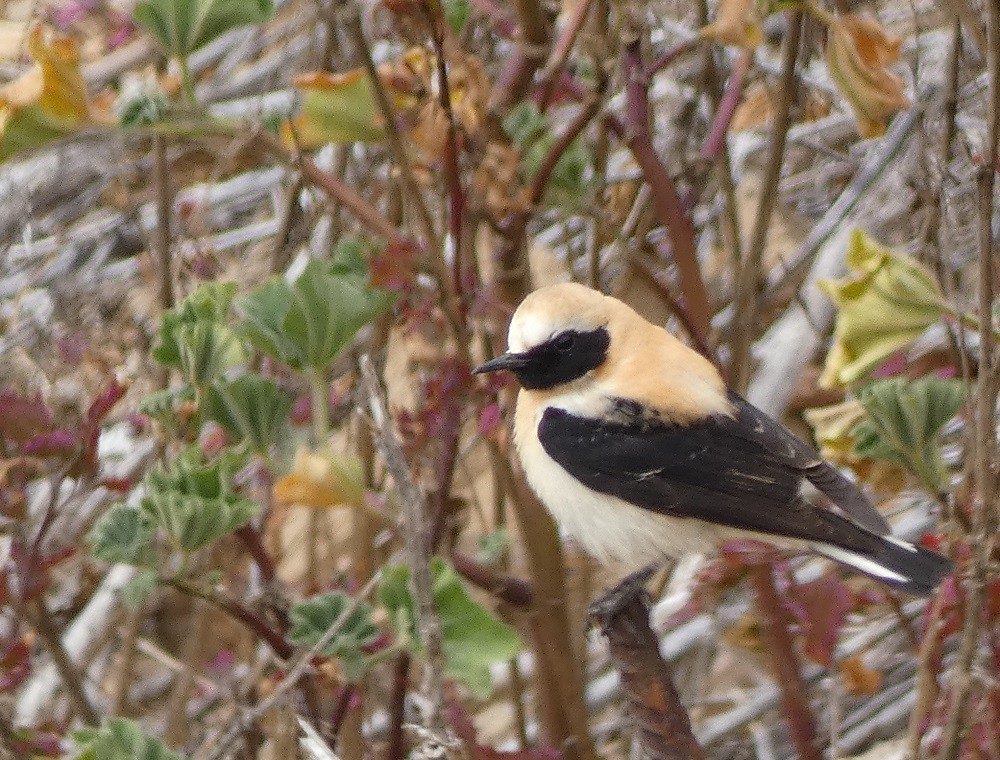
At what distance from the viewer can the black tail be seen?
2.30 meters

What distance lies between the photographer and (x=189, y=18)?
2.38m

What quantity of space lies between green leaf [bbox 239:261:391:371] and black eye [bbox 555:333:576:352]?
1.46ft

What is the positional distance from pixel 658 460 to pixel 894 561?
479 mm

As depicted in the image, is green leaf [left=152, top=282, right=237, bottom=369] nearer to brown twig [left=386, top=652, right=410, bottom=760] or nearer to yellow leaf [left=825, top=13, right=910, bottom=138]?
brown twig [left=386, top=652, right=410, bottom=760]

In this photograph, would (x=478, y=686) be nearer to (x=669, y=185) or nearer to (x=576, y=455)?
(x=576, y=455)

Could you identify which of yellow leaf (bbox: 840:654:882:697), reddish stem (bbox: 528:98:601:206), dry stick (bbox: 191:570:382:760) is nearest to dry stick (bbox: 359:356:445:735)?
dry stick (bbox: 191:570:382:760)

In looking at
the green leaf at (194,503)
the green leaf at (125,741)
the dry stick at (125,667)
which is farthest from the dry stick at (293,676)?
the dry stick at (125,667)

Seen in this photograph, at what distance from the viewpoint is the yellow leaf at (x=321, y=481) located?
88.8 inches

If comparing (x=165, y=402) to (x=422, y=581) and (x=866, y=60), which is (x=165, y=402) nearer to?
(x=422, y=581)

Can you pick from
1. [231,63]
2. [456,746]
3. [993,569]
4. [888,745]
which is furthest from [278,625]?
[231,63]

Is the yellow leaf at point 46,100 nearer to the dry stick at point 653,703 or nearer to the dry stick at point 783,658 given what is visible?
the dry stick at point 653,703

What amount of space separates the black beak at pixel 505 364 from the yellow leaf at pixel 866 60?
754mm

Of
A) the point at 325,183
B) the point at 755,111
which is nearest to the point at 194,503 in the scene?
the point at 325,183

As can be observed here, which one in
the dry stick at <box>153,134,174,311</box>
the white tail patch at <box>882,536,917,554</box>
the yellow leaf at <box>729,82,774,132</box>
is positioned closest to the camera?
the white tail patch at <box>882,536,917,554</box>
